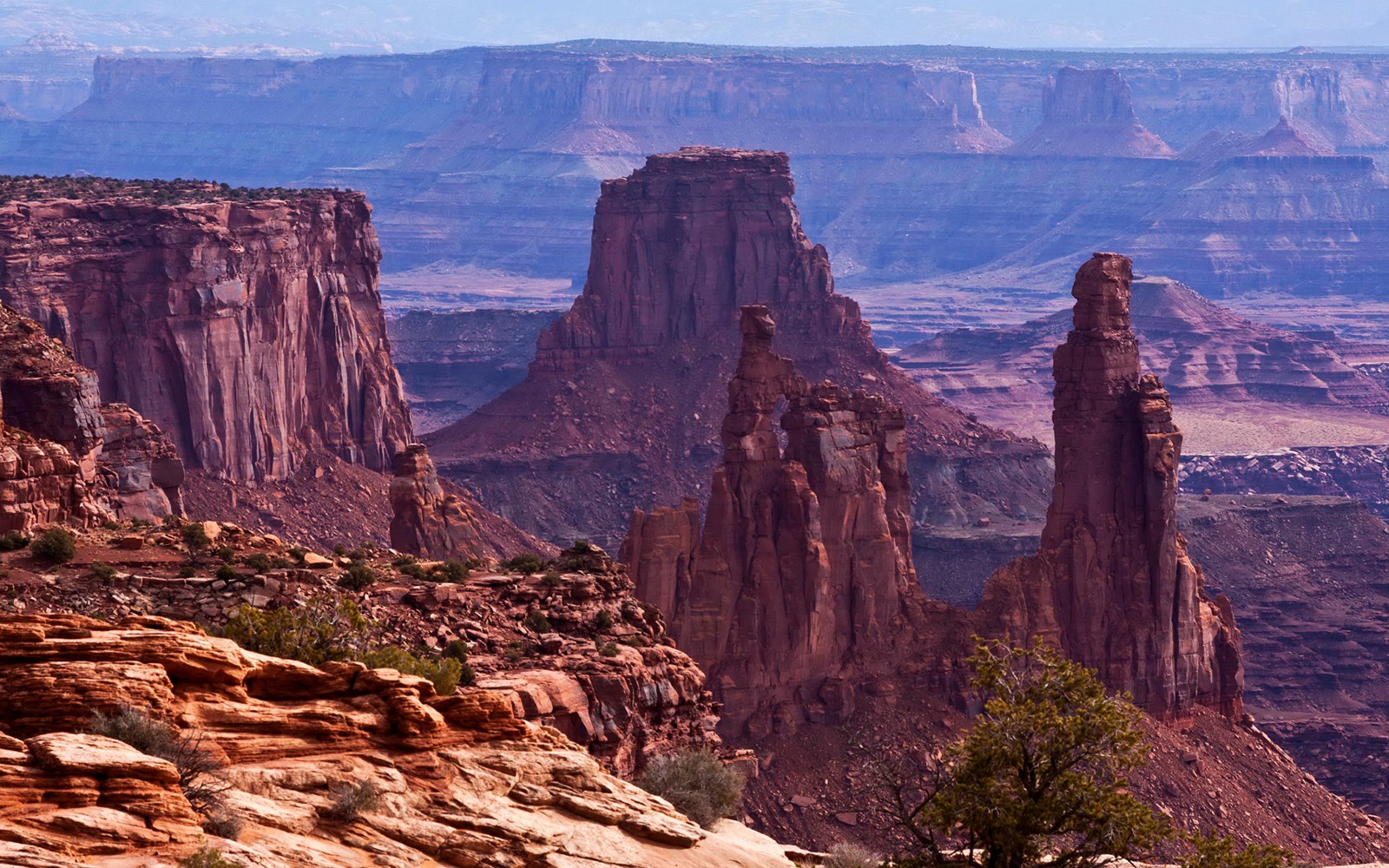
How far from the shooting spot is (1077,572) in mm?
88000

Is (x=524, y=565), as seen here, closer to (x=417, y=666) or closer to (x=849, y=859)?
(x=417, y=666)

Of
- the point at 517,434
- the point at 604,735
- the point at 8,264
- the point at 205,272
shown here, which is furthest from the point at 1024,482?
the point at 604,735

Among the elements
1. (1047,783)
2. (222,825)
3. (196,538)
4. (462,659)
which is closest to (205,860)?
(222,825)

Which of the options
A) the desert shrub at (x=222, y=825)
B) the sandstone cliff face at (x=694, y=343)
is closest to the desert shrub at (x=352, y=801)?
the desert shrub at (x=222, y=825)

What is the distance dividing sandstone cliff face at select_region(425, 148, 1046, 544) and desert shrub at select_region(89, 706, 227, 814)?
11945 centimetres

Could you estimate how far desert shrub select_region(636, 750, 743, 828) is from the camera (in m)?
42.9

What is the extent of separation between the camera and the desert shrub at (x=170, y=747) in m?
32.6

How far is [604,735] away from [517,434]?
4273 inches

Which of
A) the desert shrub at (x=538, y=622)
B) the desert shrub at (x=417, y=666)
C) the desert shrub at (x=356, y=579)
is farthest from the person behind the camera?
the desert shrub at (x=538, y=622)

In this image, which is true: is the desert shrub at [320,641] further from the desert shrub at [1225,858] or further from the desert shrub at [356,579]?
the desert shrub at [1225,858]

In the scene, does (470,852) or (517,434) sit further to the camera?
(517,434)

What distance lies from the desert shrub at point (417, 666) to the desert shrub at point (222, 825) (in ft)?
28.4

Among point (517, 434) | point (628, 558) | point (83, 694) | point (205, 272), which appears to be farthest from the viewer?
point (517, 434)

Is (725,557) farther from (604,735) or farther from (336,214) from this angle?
(336,214)
